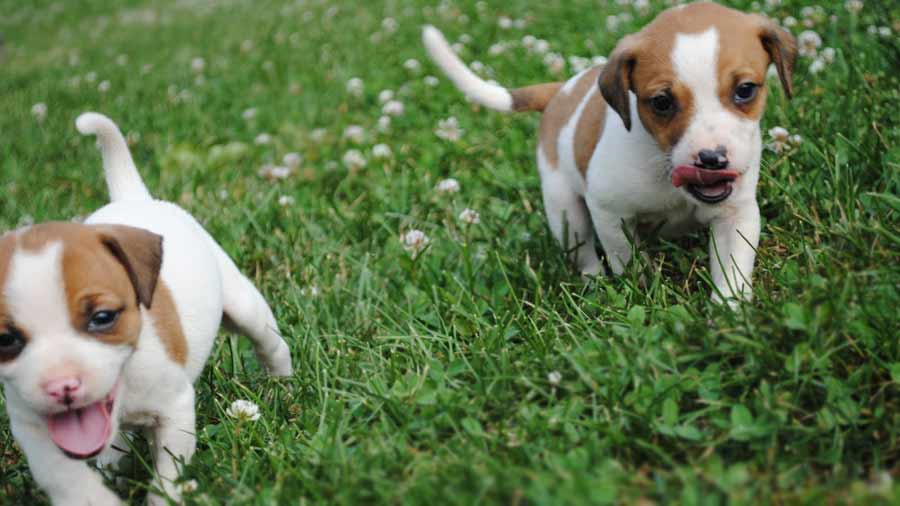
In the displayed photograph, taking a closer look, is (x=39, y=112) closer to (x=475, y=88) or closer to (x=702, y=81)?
(x=475, y=88)

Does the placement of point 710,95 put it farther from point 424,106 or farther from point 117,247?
point 424,106

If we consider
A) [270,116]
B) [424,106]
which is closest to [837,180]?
[424,106]

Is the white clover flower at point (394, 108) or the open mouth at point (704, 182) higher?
the open mouth at point (704, 182)

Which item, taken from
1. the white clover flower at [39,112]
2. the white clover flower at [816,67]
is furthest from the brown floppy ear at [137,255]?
the white clover flower at [39,112]

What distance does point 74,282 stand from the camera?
2463 millimetres

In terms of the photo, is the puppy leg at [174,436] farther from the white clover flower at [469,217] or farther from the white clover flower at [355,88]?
the white clover flower at [355,88]

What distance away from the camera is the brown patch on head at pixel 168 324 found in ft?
9.42

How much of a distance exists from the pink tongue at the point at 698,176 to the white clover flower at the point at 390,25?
205 inches

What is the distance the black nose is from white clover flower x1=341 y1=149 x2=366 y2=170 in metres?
2.74

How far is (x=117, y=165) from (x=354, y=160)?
75.9 inches

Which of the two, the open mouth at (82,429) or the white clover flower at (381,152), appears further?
the white clover flower at (381,152)

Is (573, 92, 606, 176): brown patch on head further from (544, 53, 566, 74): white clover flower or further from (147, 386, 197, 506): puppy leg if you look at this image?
(544, 53, 566, 74): white clover flower

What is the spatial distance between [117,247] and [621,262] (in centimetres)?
189

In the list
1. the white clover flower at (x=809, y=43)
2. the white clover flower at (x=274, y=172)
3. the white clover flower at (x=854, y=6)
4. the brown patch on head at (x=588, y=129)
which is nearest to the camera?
the brown patch on head at (x=588, y=129)
